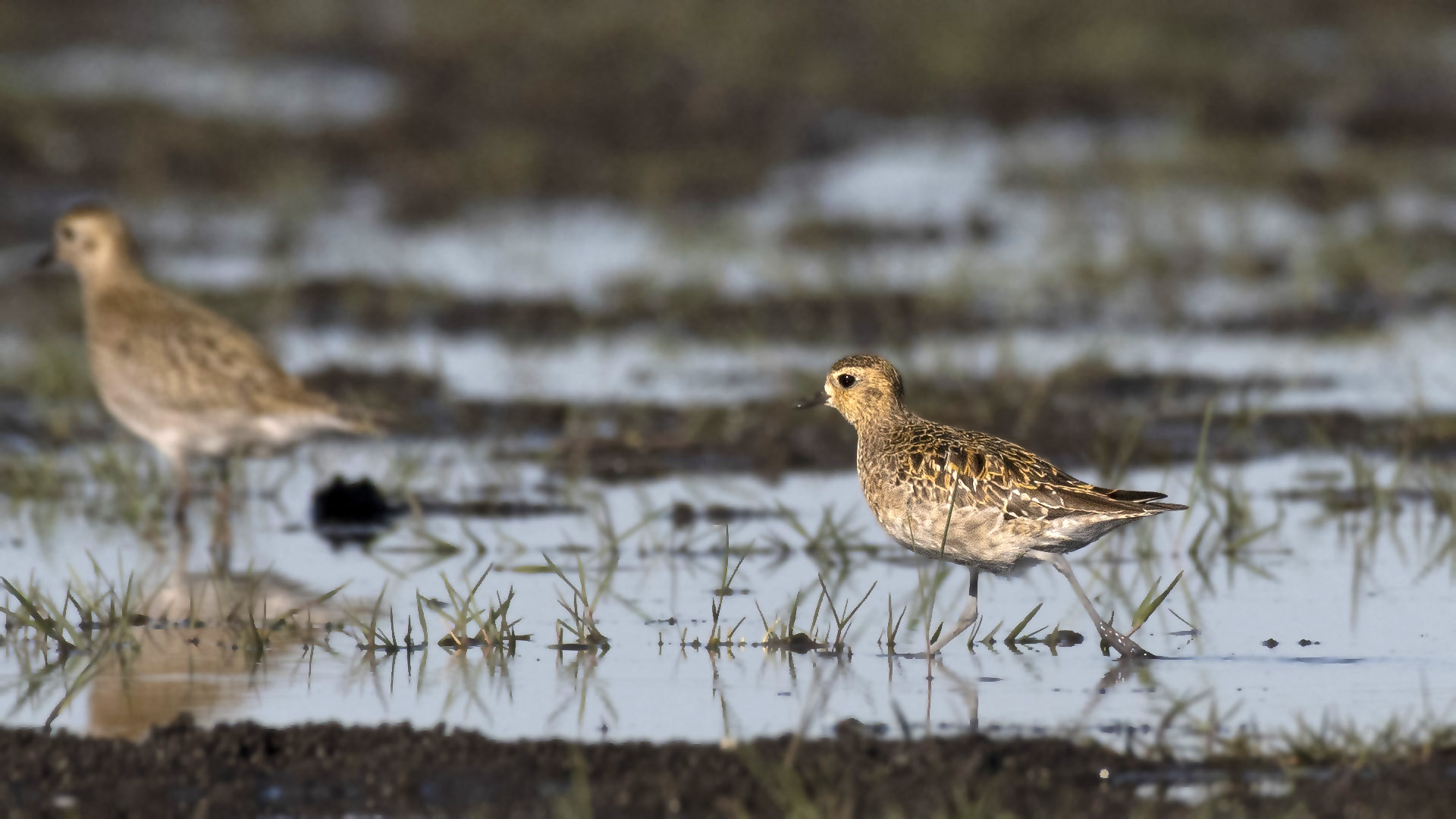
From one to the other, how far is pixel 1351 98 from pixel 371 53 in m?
12.3

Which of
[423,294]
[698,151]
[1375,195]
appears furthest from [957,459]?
[698,151]

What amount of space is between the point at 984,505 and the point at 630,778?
2.21 m

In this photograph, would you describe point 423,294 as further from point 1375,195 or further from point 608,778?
point 608,778

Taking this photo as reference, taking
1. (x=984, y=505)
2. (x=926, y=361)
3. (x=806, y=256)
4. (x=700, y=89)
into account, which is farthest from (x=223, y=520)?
(x=700, y=89)

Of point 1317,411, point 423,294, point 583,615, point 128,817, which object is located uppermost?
point 423,294

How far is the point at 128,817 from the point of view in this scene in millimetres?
5832

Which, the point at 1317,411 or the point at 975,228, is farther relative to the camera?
the point at 975,228

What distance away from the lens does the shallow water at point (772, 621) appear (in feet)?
22.9

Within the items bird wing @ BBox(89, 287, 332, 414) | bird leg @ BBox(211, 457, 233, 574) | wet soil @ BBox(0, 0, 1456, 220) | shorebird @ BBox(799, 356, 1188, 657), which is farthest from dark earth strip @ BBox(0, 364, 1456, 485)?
wet soil @ BBox(0, 0, 1456, 220)

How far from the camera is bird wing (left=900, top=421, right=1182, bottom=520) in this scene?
7.60 m

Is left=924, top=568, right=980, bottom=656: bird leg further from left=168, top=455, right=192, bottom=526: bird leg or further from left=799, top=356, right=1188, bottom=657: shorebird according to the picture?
left=168, top=455, right=192, bottom=526: bird leg

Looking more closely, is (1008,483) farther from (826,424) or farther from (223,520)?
(826,424)

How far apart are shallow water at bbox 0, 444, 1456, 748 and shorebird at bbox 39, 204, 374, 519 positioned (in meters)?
0.41

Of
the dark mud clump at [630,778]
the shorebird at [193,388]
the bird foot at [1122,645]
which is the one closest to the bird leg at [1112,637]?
the bird foot at [1122,645]
